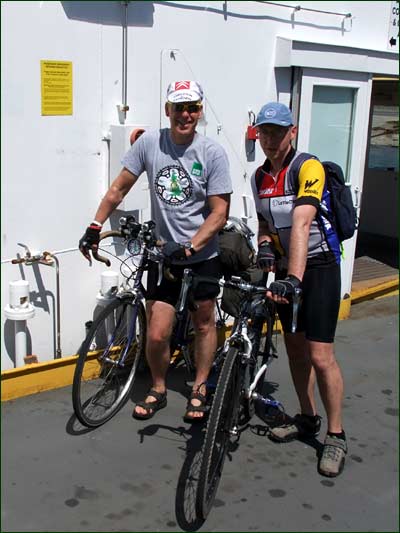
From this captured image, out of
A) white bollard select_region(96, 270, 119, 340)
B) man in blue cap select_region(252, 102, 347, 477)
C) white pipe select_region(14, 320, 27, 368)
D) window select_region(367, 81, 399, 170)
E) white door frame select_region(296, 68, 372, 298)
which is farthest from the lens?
window select_region(367, 81, 399, 170)

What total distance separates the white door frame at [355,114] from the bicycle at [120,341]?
216cm

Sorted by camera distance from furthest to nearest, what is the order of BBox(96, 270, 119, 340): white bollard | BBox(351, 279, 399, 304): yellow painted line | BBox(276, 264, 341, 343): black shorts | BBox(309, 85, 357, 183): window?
1. BBox(351, 279, 399, 304): yellow painted line
2. BBox(309, 85, 357, 183): window
3. BBox(96, 270, 119, 340): white bollard
4. BBox(276, 264, 341, 343): black shorts

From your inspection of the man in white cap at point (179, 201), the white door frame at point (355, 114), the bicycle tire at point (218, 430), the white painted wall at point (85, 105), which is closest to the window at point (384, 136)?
the white door frame at point (355, 114)

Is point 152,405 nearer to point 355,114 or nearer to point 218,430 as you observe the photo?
point 218,430

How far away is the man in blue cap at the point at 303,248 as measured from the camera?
10.7 feet

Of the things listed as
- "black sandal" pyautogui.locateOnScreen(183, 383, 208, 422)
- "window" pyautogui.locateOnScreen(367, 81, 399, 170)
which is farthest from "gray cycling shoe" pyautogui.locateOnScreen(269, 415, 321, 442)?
"window" pyautogui.locateOnScreen(367, 81, 399, 170)

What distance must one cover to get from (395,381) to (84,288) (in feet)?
7.37

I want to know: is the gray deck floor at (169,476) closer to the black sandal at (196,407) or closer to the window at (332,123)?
the black sandal at (196,407)

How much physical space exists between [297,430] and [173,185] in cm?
159

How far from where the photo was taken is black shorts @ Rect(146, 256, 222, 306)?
386 centimetres

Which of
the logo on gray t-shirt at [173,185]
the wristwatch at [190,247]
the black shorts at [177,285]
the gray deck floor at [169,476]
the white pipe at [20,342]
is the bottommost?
the gray deck floor at [169,476]

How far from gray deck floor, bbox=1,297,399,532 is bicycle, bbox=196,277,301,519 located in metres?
0.18

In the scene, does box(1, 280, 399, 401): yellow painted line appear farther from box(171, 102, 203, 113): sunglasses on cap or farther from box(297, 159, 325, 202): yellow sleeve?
box(297, 159, 325, 202): yellow sleeve

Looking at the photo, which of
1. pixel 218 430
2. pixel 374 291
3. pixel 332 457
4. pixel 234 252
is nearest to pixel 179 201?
pixel 234 252
